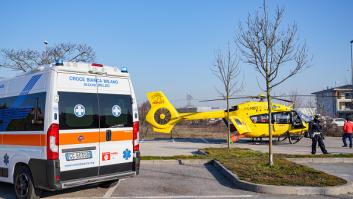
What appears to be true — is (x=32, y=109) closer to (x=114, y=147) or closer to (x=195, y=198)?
(x=114, y=147)

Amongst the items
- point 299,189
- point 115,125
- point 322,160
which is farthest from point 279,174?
point 115,125

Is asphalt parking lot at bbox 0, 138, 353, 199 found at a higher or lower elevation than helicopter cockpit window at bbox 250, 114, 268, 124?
lower

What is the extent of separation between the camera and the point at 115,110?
857cm

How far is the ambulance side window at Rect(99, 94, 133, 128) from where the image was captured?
831 cm

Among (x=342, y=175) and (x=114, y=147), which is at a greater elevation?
(x=114, y=147)

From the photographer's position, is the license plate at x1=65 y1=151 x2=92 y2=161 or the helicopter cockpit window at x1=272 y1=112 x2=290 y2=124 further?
the helicopter cockpit window at x1=272 y1=112 x2=290 y2=124

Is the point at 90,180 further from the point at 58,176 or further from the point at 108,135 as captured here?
the point at 108,135

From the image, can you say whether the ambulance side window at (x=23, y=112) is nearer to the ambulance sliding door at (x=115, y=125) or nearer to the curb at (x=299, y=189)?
the ambulance sliding door at (x=115, y=125)

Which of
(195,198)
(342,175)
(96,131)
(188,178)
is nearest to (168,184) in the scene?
(188,178)

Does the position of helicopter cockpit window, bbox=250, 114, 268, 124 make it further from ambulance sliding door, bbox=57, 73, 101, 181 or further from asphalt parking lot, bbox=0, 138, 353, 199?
ambulance sliding door, bbox=57, 73, 101, 181

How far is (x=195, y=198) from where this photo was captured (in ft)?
28.0

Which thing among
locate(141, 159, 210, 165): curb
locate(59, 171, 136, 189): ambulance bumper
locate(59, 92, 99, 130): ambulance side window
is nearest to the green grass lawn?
locate(141, 159, 210, 165): curb

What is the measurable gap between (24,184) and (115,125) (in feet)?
7.18

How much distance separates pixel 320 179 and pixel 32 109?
6.96 metres
